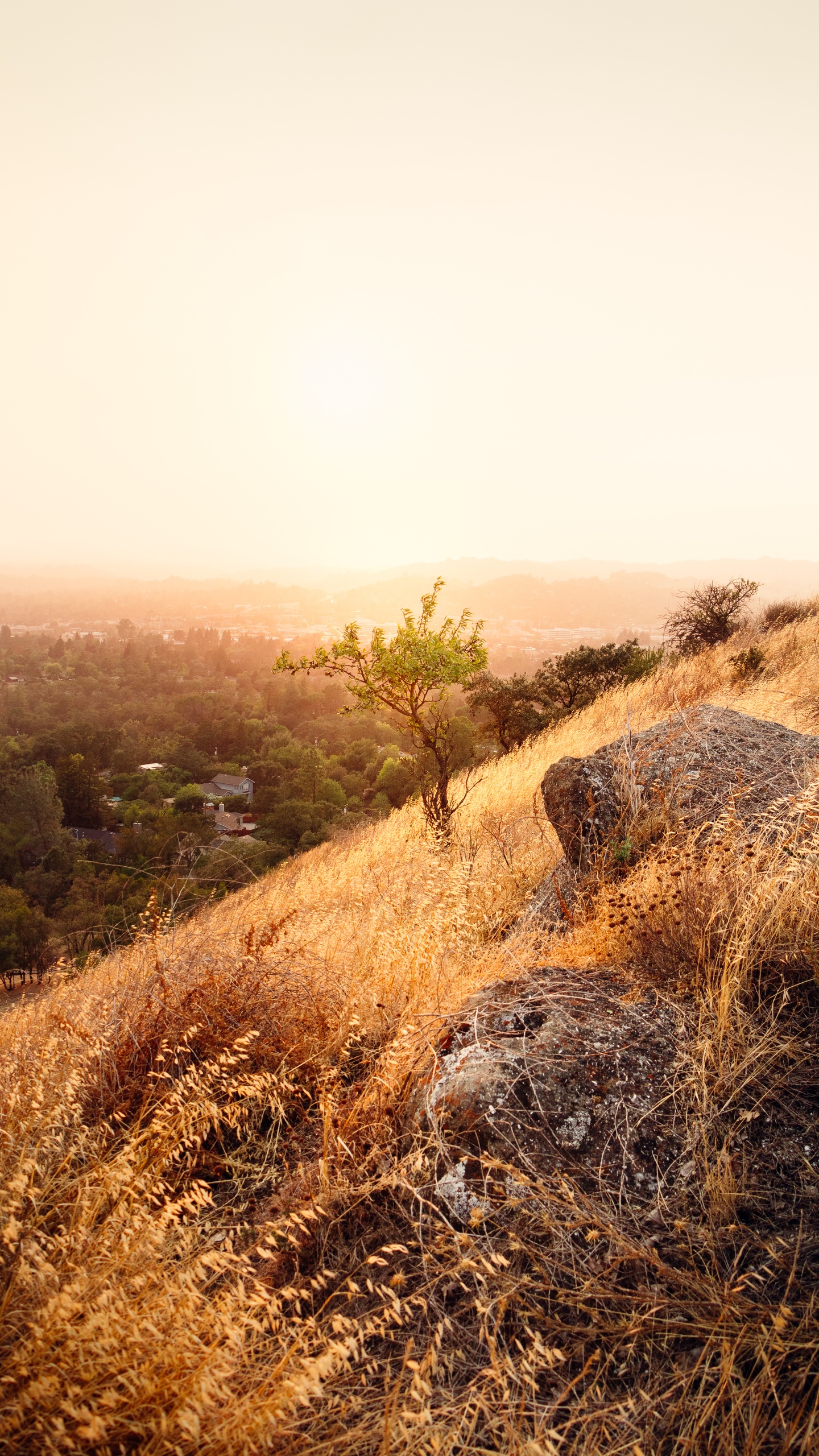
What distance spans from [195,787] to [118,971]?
2968 cm

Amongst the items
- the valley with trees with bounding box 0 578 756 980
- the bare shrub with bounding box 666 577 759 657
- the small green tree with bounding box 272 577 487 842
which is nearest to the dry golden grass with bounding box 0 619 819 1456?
the valley with trees with bounding box 0 578 756 980

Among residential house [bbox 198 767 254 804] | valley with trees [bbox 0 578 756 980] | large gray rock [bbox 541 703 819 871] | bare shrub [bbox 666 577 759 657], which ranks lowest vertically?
residential house [bbox 198 767 254 804]

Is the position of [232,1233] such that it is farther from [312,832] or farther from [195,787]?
[195,787]

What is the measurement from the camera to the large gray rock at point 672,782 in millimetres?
3850

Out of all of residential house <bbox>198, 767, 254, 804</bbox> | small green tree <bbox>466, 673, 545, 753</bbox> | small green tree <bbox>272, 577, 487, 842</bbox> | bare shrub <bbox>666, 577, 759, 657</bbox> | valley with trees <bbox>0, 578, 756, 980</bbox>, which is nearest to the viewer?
small green tree <bbox>272, 577, 487, 842</bbox>

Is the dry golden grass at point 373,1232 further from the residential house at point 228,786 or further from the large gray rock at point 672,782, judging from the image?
the residential house at point 228,786

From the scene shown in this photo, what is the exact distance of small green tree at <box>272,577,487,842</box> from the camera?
25.9ft

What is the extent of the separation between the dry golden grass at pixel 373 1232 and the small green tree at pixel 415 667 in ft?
16.2

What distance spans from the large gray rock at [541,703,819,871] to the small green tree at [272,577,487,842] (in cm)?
361

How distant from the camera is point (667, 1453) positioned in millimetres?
1241

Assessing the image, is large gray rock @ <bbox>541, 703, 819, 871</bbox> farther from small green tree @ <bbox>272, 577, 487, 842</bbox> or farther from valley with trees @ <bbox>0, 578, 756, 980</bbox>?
small green tree @ <bbox>272, 577, 487, 842</bbox>

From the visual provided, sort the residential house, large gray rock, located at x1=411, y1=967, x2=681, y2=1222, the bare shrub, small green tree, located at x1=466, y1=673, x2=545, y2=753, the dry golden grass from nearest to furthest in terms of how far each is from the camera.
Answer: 1. the dry golden grass
2. large gray rock, located at x1=411, y1=967, x2=681, y2=1222
3. the bare shrub
4. small green tree, located at x1=466, y1=673, x2=545, y2=753
5. the residential house

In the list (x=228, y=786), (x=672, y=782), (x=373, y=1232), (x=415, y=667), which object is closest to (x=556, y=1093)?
(x=373, y=1232)

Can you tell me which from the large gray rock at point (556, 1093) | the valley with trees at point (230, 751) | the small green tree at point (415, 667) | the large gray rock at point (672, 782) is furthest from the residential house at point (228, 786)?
the large gray rock at point (556, 1093)
